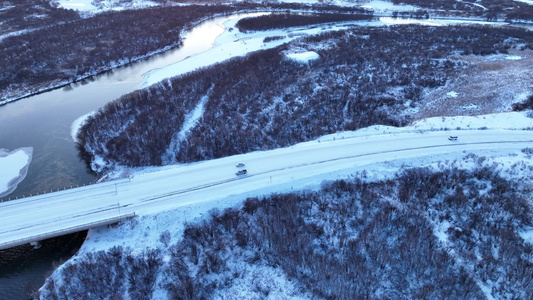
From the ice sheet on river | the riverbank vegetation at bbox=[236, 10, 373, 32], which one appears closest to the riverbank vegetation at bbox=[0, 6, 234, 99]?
the riverbank vegetation at bbox=[236, 10, 373, 32]

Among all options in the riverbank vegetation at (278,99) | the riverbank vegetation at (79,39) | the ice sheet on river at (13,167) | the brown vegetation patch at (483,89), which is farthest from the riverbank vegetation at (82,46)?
the brown vegetation patch at (483,89)

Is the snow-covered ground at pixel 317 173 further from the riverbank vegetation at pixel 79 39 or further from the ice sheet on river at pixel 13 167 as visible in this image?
the riverbank vegetation at pixel 79 39

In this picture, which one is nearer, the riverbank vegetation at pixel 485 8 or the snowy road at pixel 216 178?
the snowy road at pixel 216 178

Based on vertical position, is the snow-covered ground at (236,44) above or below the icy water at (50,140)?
above

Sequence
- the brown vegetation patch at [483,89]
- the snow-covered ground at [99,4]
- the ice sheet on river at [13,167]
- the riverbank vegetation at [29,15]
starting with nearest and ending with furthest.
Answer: the ice sheet on river at [13,167], the brown vegetation patch at [483,89], the riverbank vegetation at [29,15], the snow-covered ground at [99,4]

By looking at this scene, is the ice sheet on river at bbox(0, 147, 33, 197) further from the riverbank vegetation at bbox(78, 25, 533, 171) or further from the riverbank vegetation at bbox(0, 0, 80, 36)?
the riverbank vegetation at bbox(0, 0, 80, 36)
